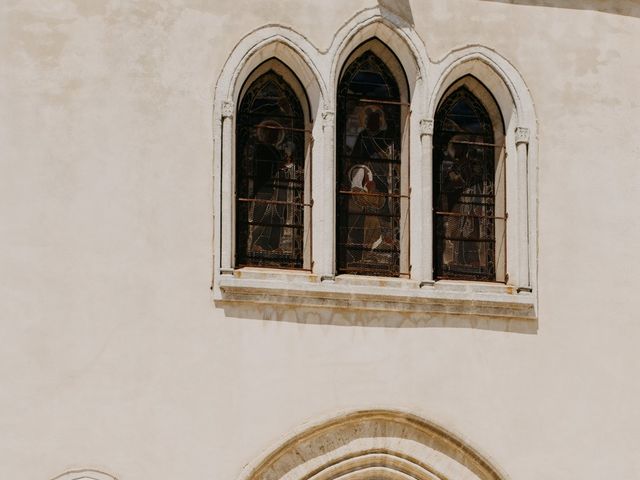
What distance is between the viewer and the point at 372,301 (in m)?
11.9

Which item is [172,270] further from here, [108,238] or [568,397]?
[568,397]

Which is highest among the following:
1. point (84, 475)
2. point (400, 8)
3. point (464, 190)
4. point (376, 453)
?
point (400, 8)

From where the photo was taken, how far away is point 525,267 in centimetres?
1233

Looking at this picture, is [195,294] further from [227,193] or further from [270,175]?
[270,175]

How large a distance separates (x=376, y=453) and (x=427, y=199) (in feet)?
6.44

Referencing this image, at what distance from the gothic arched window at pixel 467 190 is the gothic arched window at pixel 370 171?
0.33m

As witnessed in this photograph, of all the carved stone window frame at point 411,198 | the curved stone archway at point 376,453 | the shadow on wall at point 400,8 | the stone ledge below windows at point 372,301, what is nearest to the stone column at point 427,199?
the carved stone window frame at point 411,198

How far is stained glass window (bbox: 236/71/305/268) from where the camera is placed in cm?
1206

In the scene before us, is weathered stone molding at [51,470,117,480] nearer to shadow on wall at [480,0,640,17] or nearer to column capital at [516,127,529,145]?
column capital at [516,127,529,145]

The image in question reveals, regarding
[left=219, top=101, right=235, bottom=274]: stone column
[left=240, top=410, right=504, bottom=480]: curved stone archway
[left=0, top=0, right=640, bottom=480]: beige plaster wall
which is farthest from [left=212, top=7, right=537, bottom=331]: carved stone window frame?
[left=240, top=410, right=504, bottom=480]: curved stone archway

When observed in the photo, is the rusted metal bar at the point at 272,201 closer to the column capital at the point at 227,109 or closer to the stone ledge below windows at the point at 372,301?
the stone ledge below windows at the point at 372,301

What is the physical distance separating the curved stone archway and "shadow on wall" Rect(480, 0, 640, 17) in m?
3.45

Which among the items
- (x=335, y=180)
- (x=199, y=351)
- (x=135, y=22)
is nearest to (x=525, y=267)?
(x=335, y=180)

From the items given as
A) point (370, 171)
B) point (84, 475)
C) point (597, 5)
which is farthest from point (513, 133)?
point (84, 475)
